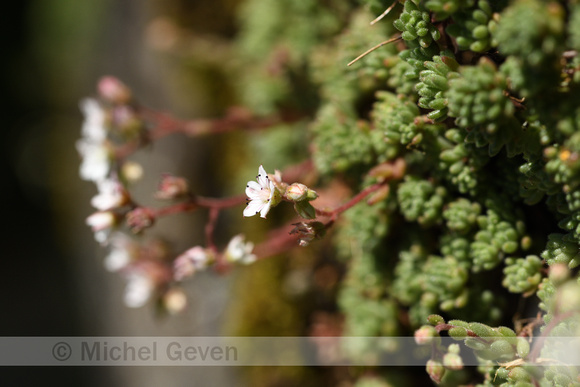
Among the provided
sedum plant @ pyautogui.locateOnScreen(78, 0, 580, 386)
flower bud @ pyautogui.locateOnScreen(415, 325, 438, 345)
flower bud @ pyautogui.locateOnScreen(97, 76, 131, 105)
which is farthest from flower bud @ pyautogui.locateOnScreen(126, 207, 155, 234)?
flower bud @ pyautogui.locateOnScreen(415, 325, 438, 345)

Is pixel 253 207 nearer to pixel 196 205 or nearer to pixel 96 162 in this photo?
pixel 196 205

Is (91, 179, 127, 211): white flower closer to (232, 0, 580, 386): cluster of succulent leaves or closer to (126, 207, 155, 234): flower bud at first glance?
(126, 207, 155, 234): flower bud

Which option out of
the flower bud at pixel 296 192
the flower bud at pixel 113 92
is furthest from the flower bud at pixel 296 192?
the flower bud at pixel 113 92

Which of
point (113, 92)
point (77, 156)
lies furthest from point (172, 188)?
point (77, 156)

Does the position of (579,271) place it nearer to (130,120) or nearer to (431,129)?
(431,129)

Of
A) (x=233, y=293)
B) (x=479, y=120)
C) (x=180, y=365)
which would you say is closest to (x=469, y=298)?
(x=479, y=120)

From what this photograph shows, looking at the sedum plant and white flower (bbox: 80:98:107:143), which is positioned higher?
white flower (bbox: 80:98:107:143)

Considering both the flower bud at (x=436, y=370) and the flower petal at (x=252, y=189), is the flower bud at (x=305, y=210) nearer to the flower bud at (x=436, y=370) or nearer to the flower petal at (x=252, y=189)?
the flower petal at (x=252, y=189)
